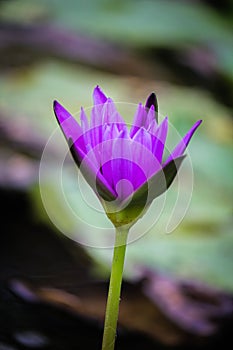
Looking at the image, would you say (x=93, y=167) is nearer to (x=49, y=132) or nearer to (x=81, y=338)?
(x=81, y=338)

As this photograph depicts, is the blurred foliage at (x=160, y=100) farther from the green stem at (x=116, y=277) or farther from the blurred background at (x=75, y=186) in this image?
the green stem at (x=116, y=277)

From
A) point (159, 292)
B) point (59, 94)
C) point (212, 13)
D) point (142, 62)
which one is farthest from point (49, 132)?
point (212, 13)

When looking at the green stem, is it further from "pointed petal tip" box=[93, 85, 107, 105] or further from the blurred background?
the blurred background

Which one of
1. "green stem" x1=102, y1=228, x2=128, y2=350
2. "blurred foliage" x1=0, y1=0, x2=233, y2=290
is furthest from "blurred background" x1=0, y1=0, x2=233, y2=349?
"green stem" x1=102, y1=228, x2=128, y2=350

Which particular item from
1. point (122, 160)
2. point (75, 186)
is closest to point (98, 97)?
point (122, 160)

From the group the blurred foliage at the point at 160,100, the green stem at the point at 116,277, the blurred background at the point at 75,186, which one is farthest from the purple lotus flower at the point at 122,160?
the blurred foliage at the point at 160,100

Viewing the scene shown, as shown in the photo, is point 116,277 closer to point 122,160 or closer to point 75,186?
point 122,160
